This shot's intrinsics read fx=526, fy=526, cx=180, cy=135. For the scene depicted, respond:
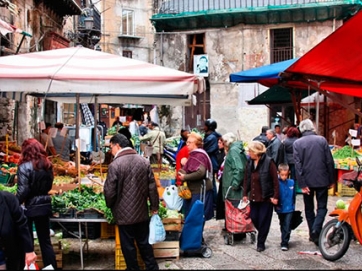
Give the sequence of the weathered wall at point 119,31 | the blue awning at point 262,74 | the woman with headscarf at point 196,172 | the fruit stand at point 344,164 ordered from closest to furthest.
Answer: the woman with headscarf at point 196,172, the blue awning at point 262,74, the fruit stand at point 344,164, the weathered wall at point 119,31

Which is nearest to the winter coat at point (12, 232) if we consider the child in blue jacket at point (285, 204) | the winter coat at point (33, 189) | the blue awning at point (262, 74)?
the winter coat at point (33, 189)

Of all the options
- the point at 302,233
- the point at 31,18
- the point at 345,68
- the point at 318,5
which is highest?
the point at 318,5

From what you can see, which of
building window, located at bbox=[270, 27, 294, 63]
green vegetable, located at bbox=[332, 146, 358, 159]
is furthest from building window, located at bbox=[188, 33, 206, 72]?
green vegetable, located at bbox=[332, 146, 358, 159]

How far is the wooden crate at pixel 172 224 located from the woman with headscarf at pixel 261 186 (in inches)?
46.3

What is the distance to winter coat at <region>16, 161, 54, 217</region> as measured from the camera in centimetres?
573

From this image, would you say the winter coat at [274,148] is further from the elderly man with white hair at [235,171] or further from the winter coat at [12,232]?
the winter coat at [12,232]

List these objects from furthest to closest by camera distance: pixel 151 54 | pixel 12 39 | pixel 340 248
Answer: pixel 151 54 < pixel 12 39 < pixel 340 248

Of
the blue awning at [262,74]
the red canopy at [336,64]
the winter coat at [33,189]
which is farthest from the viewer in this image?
the blue awning at [262,74]

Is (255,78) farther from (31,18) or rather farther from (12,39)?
(31,18)

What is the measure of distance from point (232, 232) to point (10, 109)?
8.83 metres

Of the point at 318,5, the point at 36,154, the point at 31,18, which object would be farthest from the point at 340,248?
the point at 318,5

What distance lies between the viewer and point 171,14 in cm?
2606

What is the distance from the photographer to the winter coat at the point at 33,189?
18.8ft

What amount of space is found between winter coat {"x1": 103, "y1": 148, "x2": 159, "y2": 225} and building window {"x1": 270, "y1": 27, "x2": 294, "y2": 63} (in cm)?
1997
